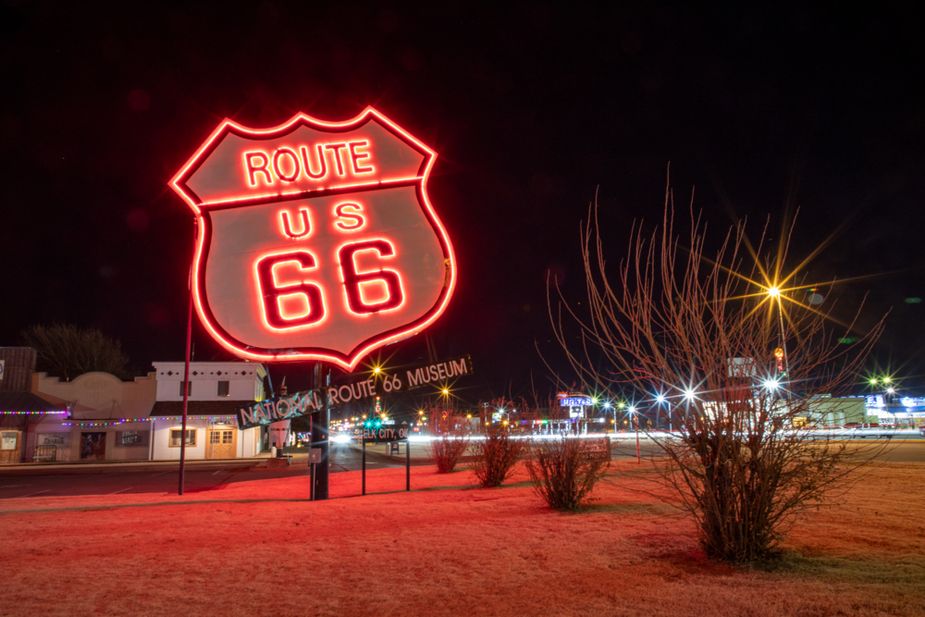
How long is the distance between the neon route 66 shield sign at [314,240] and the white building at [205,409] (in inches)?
1027

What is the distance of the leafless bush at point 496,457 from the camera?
1483 centimetres

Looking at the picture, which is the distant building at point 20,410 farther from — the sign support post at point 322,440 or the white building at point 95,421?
the sign support post at point 322,440

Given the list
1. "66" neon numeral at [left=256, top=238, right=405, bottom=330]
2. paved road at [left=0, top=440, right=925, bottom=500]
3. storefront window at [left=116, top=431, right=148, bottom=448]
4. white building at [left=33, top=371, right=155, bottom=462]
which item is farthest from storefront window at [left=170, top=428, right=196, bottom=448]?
"66" neon numeral at [left=256, top=238, right=405, bottom=330]

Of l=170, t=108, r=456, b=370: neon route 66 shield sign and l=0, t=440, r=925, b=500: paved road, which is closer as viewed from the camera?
l=170, t=108, r=456, b=370: neon route 66 shield sign

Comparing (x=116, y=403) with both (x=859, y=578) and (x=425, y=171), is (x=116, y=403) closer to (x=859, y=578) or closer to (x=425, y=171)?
(x=425, y=171)

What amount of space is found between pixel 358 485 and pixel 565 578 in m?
12.8

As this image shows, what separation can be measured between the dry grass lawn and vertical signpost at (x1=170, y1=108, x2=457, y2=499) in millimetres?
3974

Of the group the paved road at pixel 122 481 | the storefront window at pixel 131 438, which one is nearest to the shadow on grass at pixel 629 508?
the paved road at pixel 122 481

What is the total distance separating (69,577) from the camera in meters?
6.70

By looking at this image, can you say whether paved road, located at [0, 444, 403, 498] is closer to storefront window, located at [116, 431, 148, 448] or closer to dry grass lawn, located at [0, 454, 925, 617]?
dry grass lawn, located at [0, 454, 925, 617]

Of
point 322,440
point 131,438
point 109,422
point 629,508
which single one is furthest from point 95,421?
point 629,508

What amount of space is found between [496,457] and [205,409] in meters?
30.3

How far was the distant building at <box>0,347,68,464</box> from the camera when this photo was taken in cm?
3769

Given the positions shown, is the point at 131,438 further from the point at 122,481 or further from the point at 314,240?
the point at 314,240
